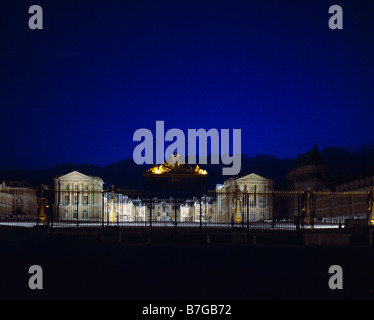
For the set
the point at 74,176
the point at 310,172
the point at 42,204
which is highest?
the point at 310,172

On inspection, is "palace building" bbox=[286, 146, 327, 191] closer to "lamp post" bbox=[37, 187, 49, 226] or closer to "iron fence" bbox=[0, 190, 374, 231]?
"iron fence" bbox=[0, 190, 374, 231]

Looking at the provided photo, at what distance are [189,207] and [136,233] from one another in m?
107

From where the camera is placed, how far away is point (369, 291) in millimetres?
15297

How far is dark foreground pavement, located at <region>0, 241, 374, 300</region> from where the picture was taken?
15.0 m

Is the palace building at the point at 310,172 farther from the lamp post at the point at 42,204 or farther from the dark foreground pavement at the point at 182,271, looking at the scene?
the dark foreground pavement at the point at 182,271

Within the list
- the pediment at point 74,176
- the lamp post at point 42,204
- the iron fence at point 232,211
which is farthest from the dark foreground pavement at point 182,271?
the pediment at point 74,176

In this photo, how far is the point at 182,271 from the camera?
17641 millimetres

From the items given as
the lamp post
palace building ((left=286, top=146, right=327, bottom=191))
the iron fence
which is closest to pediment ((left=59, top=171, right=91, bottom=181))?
the iron fence

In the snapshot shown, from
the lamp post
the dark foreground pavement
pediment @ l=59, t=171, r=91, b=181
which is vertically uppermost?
pediment @ l=59, t=171, r=91, b=181

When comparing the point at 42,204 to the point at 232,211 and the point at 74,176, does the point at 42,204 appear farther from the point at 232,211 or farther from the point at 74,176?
the point at 74,176

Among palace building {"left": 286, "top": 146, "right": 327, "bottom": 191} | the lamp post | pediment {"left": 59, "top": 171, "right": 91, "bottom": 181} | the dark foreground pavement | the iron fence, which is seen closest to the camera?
Answer: the dark foreground pavement

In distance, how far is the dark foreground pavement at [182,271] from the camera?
49.2 feet

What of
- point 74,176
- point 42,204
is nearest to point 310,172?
point 74,176

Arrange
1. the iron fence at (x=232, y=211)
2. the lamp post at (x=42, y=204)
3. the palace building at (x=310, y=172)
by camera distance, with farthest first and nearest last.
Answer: the palace building at (x=310, y=172), the iron fence at (x=232, y=211), the lamp post at (x=42, y=204)
